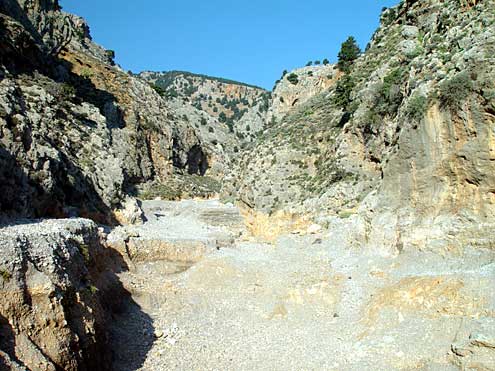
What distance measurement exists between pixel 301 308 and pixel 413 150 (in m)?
8.45

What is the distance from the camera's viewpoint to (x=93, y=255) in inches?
717

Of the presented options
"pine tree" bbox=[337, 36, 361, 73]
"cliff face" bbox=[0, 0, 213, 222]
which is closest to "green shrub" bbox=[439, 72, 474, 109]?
"cliff face" bbox=[0, 0, 213, 222]

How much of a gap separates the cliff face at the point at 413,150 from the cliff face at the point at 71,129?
12.1 meters

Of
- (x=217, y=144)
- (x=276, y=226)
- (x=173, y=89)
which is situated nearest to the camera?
(x=276, y=226)

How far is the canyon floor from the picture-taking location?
1369 cm

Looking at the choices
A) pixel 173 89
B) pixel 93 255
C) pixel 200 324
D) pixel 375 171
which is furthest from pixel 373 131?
pixel 173 89

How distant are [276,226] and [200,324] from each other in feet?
38.3

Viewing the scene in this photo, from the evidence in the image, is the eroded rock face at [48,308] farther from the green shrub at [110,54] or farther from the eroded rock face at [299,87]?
the green shrub at [110,54]

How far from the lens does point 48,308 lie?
11.3 metres

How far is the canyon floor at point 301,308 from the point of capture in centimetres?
1369

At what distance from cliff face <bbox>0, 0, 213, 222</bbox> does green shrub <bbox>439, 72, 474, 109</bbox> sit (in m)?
19.2

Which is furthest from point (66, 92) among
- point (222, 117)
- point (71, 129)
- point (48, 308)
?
point (222, 117)

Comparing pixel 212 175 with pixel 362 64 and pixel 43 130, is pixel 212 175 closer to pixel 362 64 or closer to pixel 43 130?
pixel 362 64

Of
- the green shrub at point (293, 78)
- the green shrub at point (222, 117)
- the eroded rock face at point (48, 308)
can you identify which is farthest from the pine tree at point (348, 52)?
the green shrub at point (222, 117)
